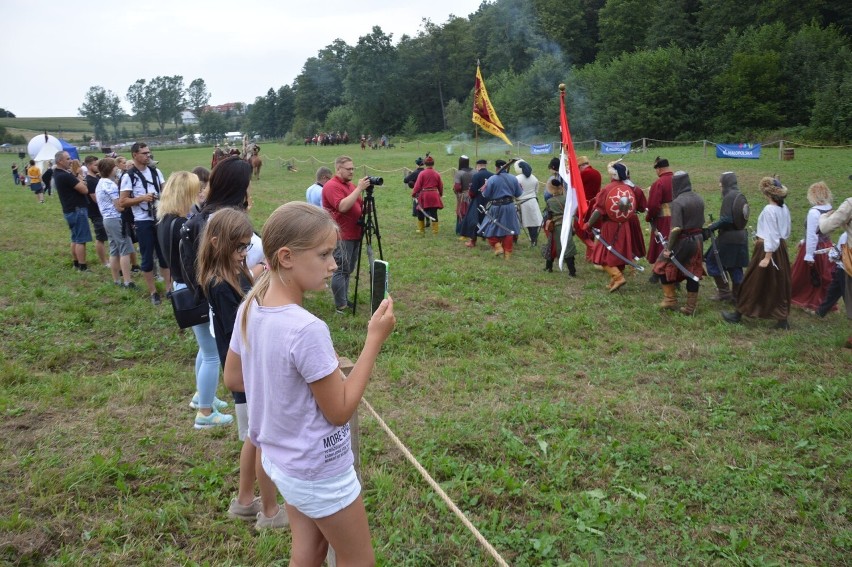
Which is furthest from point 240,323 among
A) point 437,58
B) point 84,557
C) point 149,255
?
point 437,58

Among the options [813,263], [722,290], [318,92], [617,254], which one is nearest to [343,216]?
[617,254]

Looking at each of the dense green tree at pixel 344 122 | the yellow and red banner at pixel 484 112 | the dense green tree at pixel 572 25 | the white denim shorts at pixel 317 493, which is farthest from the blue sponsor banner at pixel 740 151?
the dense green tree at pixel 344 122

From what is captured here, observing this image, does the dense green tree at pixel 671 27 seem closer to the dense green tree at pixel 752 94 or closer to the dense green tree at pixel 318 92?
the dense green tree at pixel 752 94

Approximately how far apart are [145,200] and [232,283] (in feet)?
16.6

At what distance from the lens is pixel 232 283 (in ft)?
11.1

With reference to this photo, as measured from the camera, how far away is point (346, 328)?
24.2 ft

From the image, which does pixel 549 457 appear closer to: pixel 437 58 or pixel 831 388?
pixel 831 388

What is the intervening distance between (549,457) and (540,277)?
569cm

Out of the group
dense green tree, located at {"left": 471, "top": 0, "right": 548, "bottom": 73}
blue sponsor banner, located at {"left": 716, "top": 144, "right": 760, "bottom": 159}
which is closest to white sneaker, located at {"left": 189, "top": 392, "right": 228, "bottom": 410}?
blue sponsor banner, located at {"left": 716, "top": 144, "right": 760, "bottom": 159}

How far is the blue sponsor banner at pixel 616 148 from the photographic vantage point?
1116 inches

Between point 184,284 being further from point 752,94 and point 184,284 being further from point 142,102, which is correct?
point 142,102

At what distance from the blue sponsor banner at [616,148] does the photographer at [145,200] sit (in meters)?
23.9

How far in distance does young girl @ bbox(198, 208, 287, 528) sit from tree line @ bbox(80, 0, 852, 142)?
3303 cm

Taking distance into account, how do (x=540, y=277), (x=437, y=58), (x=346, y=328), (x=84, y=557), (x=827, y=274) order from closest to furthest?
(x=84, y=557) → (x=346, y=328) → (x=827, y=274) → (x=540, y=277) → (x=437, y=58)
